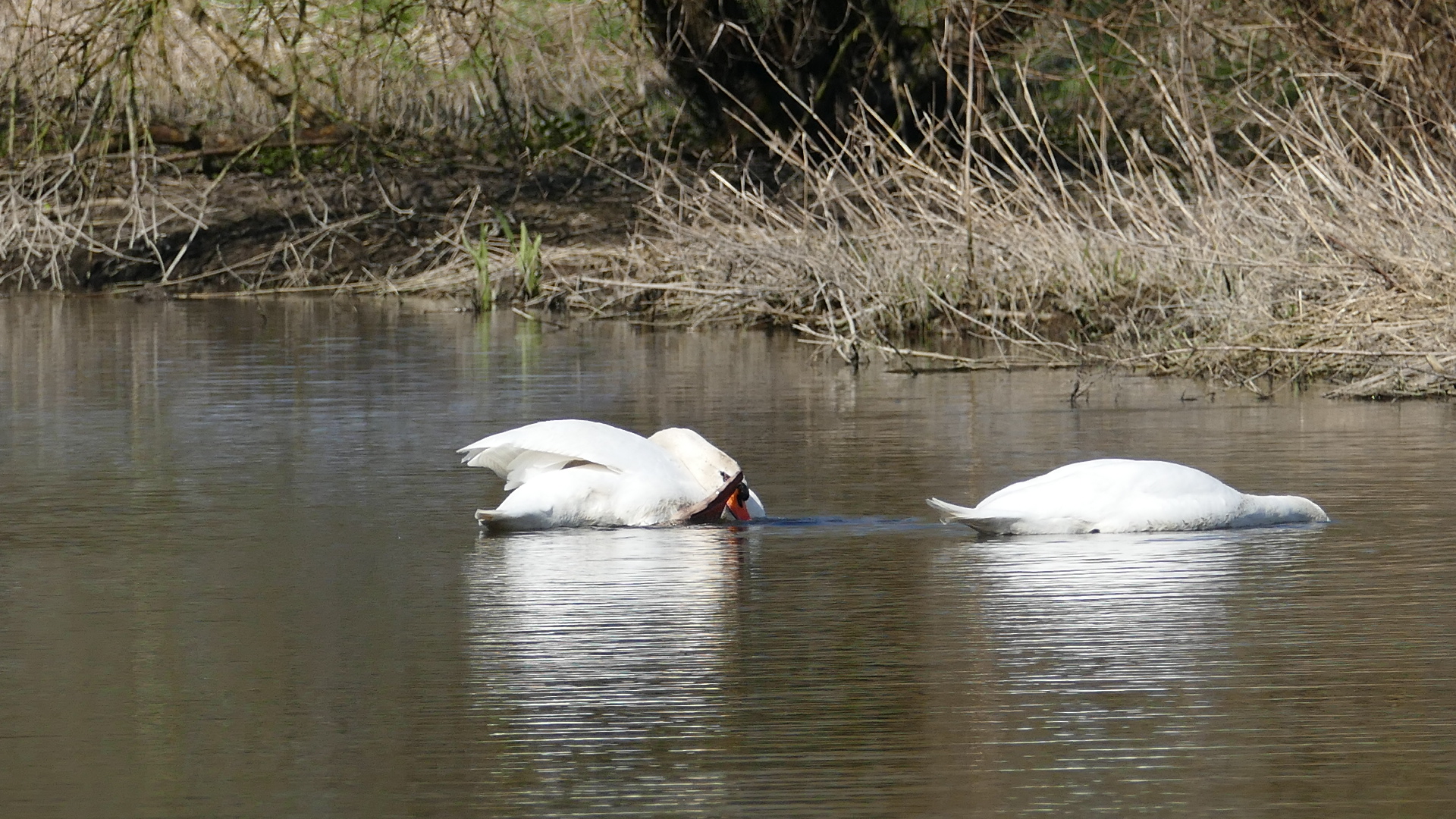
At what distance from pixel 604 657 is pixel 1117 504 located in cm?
197

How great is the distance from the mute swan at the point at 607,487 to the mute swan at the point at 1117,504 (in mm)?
651

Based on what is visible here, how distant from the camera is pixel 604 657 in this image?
15.9 feet

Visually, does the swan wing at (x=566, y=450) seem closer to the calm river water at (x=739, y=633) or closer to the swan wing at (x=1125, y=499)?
the calm river water at (x=739, y=633)

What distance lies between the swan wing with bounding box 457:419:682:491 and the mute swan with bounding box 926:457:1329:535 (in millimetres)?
841

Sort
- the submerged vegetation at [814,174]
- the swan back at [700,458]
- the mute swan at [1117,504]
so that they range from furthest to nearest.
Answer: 1. the submerged vegetation at [814,174]
2. the swan back at [700,458]
3. the mute swan at [1117,504]

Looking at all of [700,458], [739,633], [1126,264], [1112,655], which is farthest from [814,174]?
[1112,655]

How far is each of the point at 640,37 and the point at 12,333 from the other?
771cm

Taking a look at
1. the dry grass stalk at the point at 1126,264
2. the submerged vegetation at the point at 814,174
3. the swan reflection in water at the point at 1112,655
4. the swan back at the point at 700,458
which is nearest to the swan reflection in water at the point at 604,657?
the swan back at the point at 700,458

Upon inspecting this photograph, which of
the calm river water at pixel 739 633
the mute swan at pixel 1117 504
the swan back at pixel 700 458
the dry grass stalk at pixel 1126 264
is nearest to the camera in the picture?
the calm river water at pixel 739 633

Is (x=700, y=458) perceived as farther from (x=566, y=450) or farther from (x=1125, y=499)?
(x=1125, y=499)

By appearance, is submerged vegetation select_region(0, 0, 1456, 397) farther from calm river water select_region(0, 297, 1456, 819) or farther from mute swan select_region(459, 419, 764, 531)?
mute swan select_region(459, 419, 764, 531)

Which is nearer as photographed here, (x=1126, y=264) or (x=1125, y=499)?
(x=1125, y=499)

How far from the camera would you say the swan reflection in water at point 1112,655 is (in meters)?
3.96

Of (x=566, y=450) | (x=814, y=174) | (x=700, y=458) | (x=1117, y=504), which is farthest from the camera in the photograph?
(x=814, y=174)
